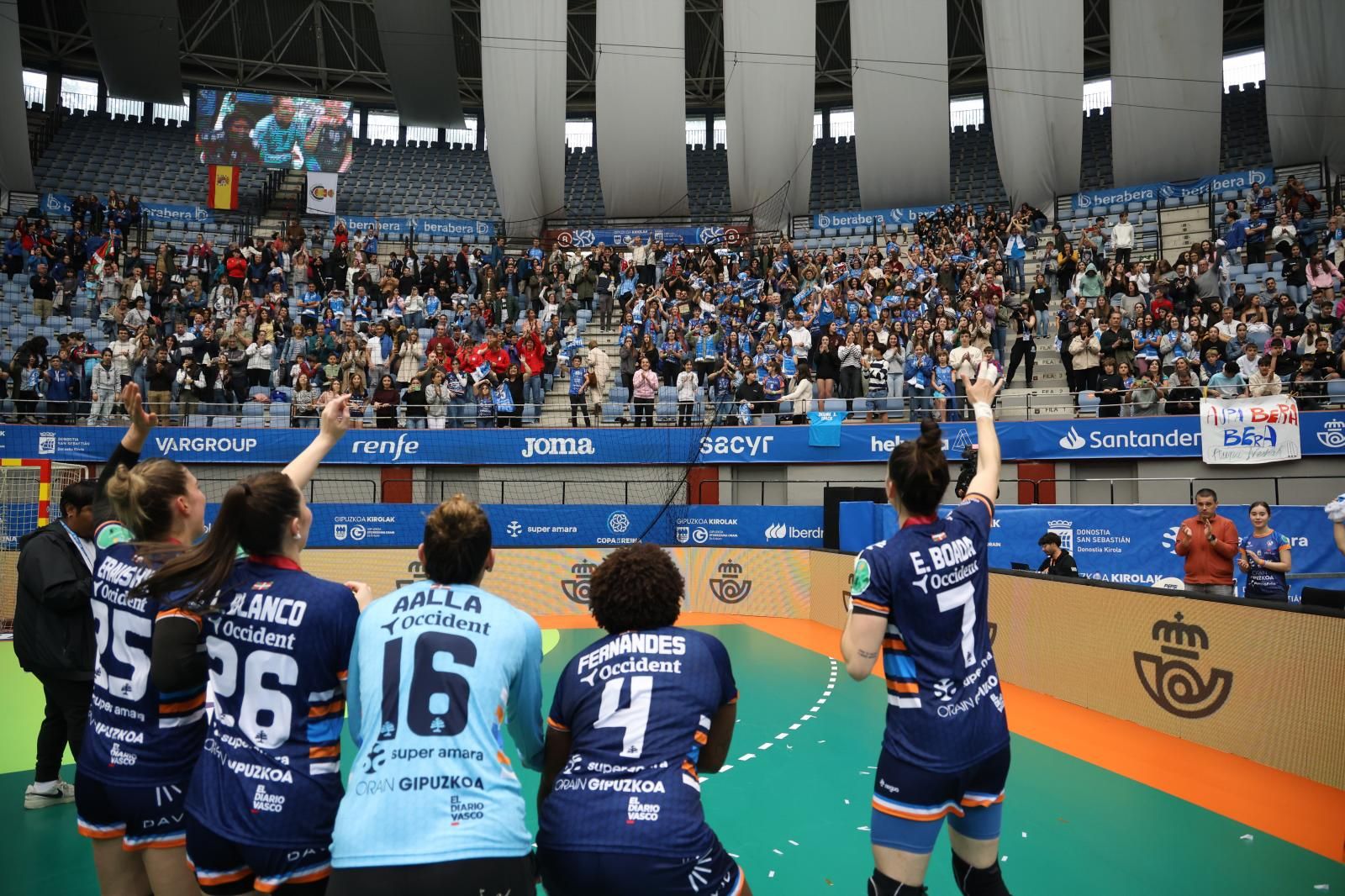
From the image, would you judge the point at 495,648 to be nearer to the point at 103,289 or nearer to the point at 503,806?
the point at 503,806

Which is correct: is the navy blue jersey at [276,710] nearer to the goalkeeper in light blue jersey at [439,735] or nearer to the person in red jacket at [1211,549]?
the goalkeeper in light blue jersey at [439,735]

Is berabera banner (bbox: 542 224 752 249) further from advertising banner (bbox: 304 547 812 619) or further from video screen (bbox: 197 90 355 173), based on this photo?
advertising banner (bbox: 304 547 812 619)

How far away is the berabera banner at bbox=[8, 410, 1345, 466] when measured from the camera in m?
19.2

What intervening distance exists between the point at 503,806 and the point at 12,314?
28.2 meters

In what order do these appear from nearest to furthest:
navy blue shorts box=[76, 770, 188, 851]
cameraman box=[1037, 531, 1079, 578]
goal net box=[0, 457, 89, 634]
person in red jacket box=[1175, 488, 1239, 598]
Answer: navy blue shorts box=[76, 770, 188, 851]
person in red jacket box=[1175, 488, 1239, 598]
cameraman box=[1037, 531, 1079, 578]
goal net box=[0, 457, 89, 634]

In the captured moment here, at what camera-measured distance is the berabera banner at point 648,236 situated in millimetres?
28547

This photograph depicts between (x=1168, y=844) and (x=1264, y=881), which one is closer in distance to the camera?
(x=1264, y=881)

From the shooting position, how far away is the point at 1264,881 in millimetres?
4668

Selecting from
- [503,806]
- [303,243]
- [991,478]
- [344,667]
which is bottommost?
[503,806]

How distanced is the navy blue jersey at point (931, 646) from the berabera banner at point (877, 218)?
26372mm

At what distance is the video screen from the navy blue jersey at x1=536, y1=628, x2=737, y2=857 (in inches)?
1487

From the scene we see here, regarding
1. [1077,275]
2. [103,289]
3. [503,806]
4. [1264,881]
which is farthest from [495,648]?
[103,289]

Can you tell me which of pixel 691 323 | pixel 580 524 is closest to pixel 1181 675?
pixel 580 524

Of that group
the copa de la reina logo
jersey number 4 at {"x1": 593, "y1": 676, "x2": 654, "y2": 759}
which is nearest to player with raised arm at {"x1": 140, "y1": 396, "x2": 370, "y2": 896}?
jersey number 4 at {"x1": 593, "y1": 676, "x2": 654, "y2": 759}
